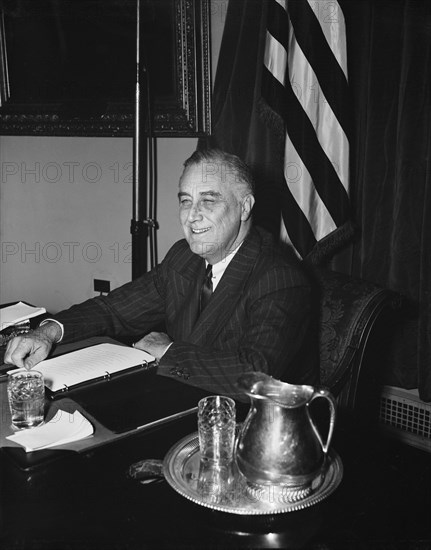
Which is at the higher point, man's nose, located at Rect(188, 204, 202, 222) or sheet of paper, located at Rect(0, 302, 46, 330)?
man's nose, located at Rect(188, 204, 202, 222)

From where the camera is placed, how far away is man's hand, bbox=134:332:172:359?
1.92 m

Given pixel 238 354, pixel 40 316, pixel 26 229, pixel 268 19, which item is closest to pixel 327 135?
pixel 268 19

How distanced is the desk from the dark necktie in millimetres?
987

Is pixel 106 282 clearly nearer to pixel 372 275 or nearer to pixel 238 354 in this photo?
pixel 372 275

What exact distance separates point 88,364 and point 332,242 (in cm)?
132

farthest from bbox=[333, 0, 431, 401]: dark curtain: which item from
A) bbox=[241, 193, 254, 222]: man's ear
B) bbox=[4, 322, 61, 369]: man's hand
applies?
bbox=[4, 322, 61, 369]: man's hand

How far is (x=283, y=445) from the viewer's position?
3.63 ft

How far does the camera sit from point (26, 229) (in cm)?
398

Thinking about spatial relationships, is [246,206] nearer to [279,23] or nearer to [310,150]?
[310,150]

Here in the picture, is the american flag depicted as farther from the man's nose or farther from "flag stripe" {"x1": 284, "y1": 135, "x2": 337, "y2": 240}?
the man's nose

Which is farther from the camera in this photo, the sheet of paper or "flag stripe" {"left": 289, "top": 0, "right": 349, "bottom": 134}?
"flag stripe" {"left": 289, "top": 0, "right": 349, "bottom": 134}

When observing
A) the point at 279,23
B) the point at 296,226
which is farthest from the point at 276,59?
the point at 296,226

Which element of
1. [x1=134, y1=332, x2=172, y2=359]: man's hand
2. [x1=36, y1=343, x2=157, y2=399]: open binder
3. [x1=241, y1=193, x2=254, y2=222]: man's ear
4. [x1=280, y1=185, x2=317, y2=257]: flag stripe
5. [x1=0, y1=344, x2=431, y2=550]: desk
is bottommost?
[x1=0, y1=344, x2=431, y2=550]: desk

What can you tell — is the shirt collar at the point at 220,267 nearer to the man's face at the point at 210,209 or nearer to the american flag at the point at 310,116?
the man's face at the point at 210,209
